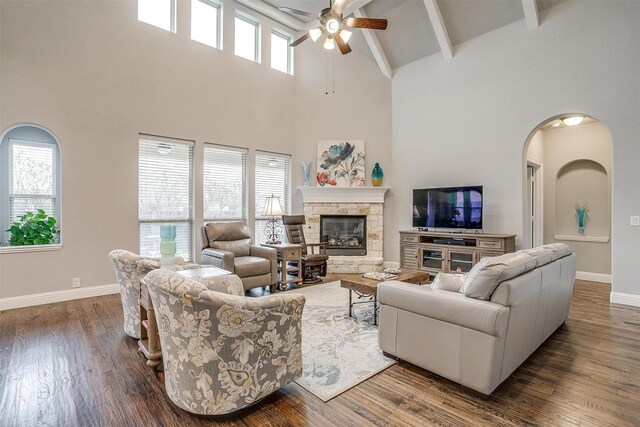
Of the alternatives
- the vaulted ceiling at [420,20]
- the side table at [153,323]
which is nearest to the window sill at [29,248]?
the side table at [153,323]

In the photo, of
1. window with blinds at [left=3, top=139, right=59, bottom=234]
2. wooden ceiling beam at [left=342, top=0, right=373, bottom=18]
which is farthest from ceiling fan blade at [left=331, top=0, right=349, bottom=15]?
window with blinds at [left=3, top=139, right=59, bottom=234]

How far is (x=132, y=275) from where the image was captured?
2.92 m

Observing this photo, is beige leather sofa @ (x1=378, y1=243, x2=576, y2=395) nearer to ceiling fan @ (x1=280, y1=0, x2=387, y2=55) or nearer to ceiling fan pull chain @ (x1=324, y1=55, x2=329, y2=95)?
ceiling fan @ (x1=280, y1=0, x2=387, y2=55)

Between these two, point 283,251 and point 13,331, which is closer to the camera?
point 13,331

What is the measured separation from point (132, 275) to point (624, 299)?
19.1ft

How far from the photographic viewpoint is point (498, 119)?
5305 mm

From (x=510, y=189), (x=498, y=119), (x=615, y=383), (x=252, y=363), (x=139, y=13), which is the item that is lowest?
(x=615, y=383)

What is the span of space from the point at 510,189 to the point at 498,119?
45.9 inches

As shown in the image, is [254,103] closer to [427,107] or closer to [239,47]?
[239,47]

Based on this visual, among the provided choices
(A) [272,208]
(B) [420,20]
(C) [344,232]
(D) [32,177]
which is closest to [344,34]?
(B) [420,20]

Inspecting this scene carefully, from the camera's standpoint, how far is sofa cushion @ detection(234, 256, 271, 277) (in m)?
4.34

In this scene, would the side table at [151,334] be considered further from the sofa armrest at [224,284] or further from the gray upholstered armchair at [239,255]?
the gray upholstered armchair at [239,255]

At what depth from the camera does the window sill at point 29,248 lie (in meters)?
3.99

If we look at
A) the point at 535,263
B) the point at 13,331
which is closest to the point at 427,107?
the point at 535,263
